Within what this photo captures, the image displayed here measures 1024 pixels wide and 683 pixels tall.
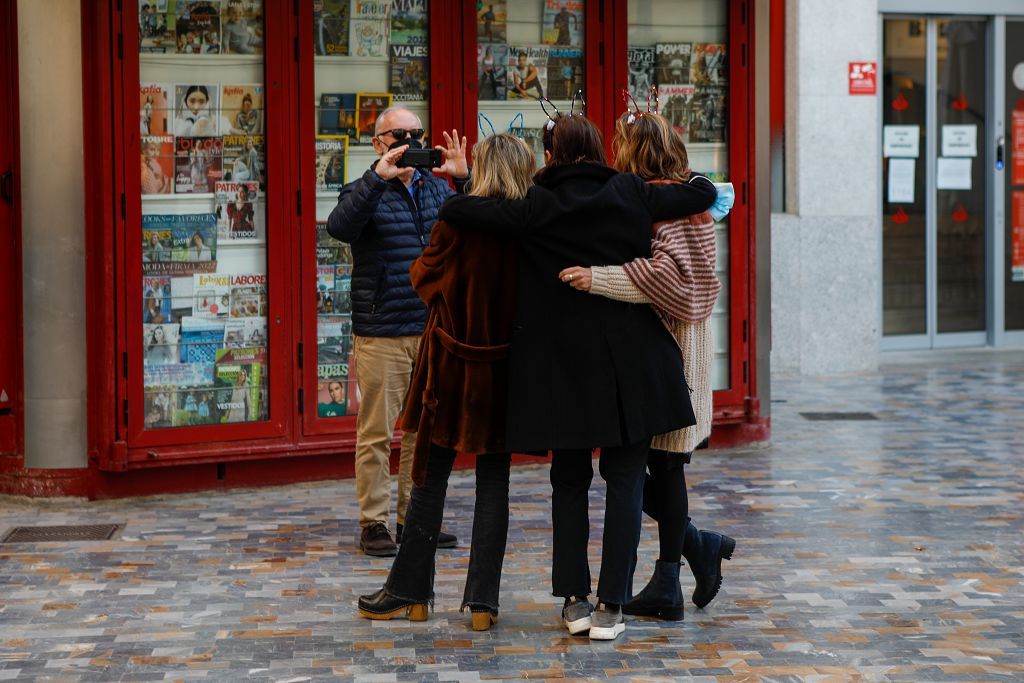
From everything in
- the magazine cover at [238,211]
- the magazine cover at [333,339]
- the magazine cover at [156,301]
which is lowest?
the magazine cover at [333,339]

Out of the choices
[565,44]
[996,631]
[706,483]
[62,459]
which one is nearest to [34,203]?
[62,459]

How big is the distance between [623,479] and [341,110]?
3584 mm

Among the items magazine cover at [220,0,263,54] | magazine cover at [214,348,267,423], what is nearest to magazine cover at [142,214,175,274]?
magazine cover at [214,348,267,423]

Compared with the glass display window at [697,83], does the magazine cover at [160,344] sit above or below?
below

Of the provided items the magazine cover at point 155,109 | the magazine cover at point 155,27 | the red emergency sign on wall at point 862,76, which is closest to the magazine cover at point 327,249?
the magazine cover at point 155,109

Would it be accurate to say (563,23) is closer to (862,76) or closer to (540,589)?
(540,589)

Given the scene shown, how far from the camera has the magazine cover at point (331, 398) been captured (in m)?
8.45

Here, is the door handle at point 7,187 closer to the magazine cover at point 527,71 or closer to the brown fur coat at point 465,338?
the magazine cover at point 527,71

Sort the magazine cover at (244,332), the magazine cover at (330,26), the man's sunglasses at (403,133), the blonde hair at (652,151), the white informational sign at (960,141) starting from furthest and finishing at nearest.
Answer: the white informational sign at (960,141) < the magazine cover at (330,26) < the magazine cover at (244,332) < the man's sunglasses at (403,133) < the blonde hair at (652,151)

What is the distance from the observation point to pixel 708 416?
5.88 metres

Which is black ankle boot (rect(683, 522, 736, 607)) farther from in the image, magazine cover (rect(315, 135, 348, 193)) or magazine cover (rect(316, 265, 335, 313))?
magazine cover (rect(315, 135, 348, 193))

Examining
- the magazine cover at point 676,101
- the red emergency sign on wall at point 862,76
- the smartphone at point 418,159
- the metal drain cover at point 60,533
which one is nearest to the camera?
the smartphone at point 418,159

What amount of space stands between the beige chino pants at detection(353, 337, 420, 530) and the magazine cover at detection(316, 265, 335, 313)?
59.0 inches

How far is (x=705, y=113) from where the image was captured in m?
9.62
